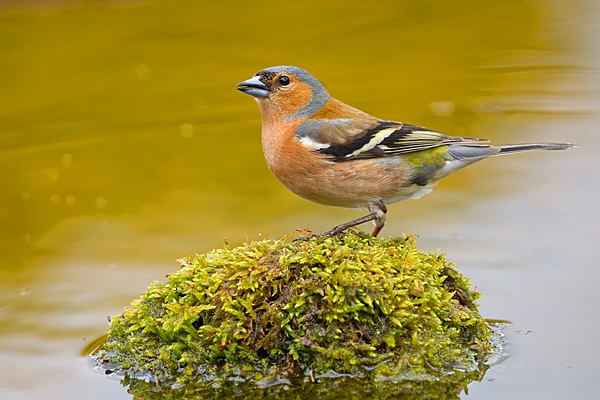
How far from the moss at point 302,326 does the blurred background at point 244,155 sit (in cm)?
44

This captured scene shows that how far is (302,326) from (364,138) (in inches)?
77.9

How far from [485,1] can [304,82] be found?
8.59 meters

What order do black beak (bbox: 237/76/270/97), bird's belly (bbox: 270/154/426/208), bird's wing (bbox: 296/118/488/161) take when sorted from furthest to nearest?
black beak (bbox: 237/76/270/97), bird's wing (bbox: 296/118/488/161), bird's belly (bbox: 270/154/426/208)

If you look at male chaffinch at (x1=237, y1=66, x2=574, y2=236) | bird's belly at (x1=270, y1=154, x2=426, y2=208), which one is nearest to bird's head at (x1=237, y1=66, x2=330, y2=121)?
male chaffinch at (x1=237, y1=66, x2=574, y2=236)

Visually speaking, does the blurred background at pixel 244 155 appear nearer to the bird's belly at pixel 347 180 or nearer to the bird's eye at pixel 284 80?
the bird's belly at pixel 347 180

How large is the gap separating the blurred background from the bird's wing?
4.78ft

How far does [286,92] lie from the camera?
6.75m

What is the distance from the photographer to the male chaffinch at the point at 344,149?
6309 mm

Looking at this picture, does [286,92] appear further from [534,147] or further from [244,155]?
[244,155]

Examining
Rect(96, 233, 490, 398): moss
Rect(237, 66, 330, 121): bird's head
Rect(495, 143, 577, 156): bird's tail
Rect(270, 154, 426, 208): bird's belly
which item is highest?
Rect(237, 66, 330, 121): bird's head

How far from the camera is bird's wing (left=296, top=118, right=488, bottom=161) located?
6.42 meters

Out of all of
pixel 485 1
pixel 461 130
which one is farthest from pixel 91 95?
pixel 485 1

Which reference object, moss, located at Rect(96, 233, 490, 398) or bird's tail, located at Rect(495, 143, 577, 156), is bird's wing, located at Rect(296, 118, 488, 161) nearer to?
bird's tail, located at Rect(495, 143, 577, 156)

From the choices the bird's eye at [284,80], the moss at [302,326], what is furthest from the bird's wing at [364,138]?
the moss at [302,326]
